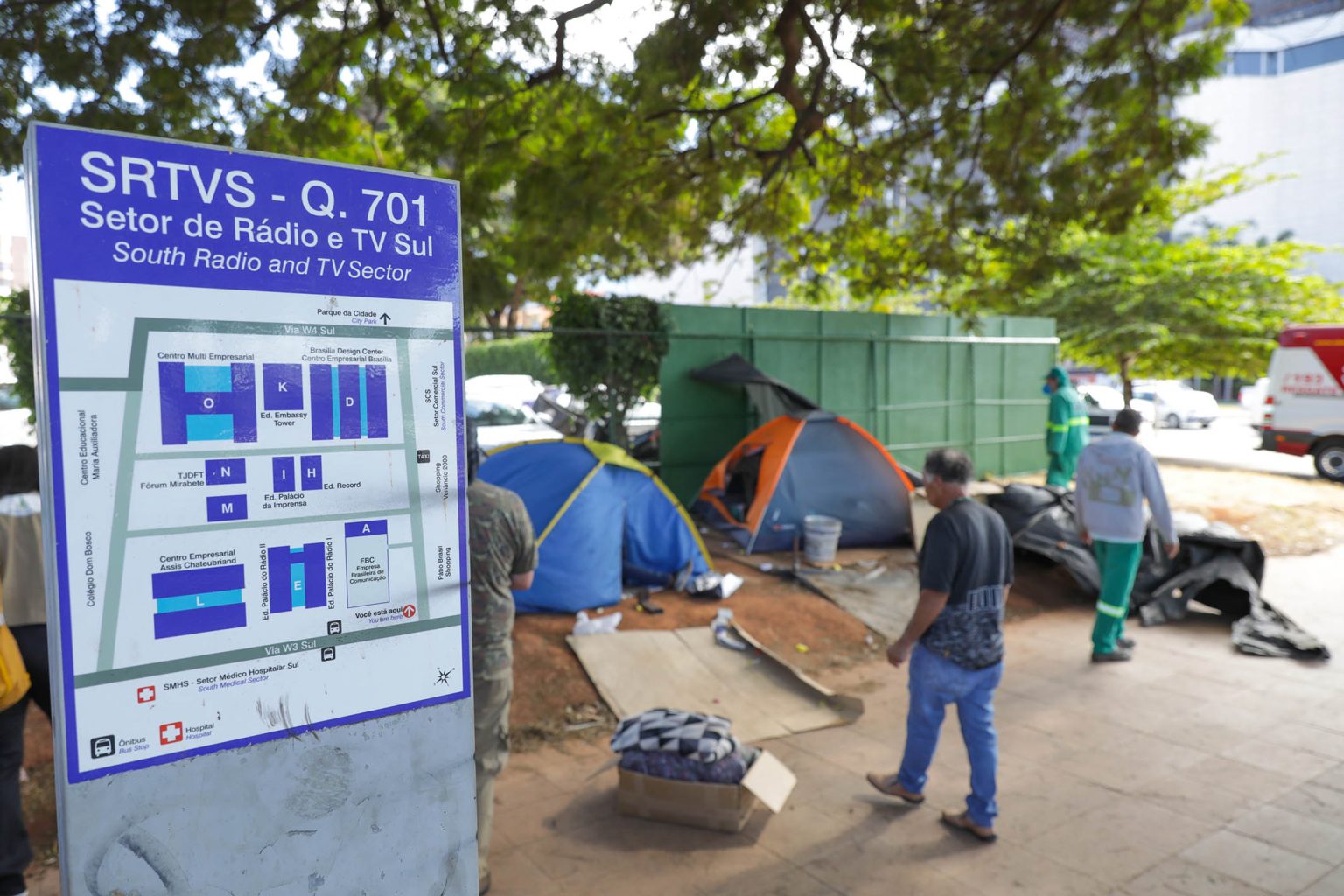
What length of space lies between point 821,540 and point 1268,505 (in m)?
7.53

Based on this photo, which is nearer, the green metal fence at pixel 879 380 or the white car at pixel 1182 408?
the green metal fence at pixel 879 380

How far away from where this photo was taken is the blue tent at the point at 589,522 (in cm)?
654

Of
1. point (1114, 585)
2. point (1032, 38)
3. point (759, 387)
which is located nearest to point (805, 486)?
point (759, 387)

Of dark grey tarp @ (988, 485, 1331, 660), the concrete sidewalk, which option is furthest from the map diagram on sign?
dark grey tarp @ (988, 485, 1331, 660)

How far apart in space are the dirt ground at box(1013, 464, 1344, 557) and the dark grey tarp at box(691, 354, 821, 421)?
15.9 feet

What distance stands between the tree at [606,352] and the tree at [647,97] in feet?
1.53

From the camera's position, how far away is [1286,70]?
38125 mm

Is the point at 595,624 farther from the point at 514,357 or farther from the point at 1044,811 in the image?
the point at 514,357

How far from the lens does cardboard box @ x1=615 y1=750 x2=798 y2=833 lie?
3887 millimetres

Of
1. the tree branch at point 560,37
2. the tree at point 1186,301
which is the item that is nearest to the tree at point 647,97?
the tree branch at point 560,37

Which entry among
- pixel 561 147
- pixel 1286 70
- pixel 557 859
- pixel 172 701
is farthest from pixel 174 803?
pixel 1286 70

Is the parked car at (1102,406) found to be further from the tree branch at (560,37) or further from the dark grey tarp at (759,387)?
the tree branch at (560,37)

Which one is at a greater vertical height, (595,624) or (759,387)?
(759,387)

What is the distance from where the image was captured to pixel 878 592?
765 cm
